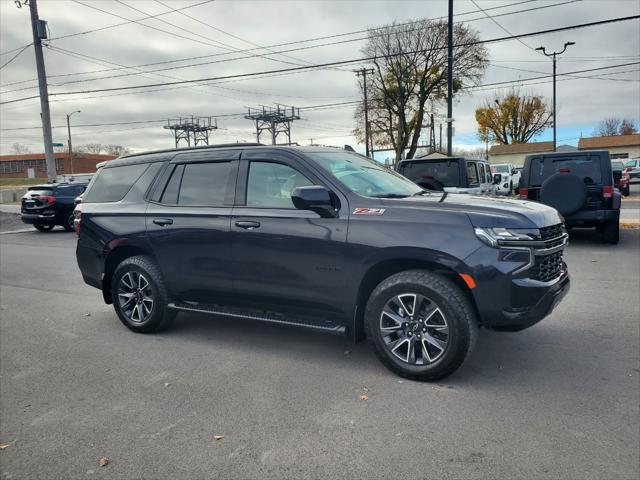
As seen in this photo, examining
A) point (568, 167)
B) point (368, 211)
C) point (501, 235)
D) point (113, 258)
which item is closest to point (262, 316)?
point (368, 211)

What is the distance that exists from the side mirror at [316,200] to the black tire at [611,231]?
8.18 m

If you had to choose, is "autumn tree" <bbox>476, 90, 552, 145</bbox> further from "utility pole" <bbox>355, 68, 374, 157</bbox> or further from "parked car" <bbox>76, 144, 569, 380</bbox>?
"parked car" <bbox>76, 144, 569, 380</bbox>

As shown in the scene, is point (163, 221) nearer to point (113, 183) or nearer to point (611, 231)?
point (113, 183)

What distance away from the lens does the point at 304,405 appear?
3586 mm

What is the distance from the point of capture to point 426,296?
3.82 m

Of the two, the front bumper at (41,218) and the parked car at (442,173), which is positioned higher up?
the parked car at (442,173)

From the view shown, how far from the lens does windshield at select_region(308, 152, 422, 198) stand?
4398mm

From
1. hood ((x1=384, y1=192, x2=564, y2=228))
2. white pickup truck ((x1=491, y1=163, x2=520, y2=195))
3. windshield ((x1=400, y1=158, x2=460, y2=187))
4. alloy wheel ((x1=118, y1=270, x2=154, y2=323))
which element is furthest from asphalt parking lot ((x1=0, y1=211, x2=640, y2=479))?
white pickup truck ((x1=491, y1=163, x2=520, y2=195))

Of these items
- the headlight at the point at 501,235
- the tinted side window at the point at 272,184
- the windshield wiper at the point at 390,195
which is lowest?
the headlight at the point at 501,235

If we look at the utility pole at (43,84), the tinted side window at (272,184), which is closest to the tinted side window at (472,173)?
the tinted side window at (272,184)

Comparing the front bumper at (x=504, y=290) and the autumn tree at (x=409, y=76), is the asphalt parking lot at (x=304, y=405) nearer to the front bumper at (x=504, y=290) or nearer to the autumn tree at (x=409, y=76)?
the front bumper at (x=504, y=290)

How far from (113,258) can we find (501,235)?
4.08 meters

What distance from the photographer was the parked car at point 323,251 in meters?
3.71

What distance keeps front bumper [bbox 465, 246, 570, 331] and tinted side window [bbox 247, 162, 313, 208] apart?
1605 millimetres
